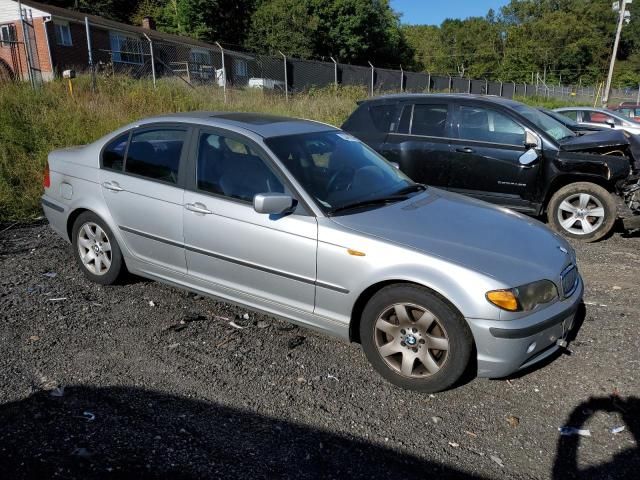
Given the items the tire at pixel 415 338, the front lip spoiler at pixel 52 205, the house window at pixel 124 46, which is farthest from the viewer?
Answer: the house window at pixel 124 46

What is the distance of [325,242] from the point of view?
140 inches

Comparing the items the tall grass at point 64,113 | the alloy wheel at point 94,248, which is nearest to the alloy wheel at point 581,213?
the alloy wheel at point 94,248

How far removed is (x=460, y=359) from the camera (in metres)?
3.22

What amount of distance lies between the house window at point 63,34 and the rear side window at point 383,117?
93.1ft

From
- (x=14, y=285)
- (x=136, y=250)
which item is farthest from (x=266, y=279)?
(x=14, y=285)

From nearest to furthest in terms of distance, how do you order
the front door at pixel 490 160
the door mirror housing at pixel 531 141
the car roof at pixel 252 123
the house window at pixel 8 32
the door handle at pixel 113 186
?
the car roof at pixel 252 123 < the door handle at pixel 113 186 < the door mirror housing at pixel 531 141 < the front door at pixel 490 160 < the house window at pixel 8 32

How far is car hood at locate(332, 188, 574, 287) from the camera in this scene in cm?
329

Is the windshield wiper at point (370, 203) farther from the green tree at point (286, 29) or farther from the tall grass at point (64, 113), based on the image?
the green tree at point (286, 29)

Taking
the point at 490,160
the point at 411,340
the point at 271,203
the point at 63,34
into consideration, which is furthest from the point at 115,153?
the point at 63,34

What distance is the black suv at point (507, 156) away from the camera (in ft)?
22.1

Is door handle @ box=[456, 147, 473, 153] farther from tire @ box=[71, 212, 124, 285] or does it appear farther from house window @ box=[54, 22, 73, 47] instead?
house window @ box=[54, 22, 73, 47]

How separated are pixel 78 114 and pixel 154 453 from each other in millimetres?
8749

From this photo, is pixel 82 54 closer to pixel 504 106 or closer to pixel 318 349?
pixel 504 106

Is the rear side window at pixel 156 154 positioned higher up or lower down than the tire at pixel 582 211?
higher up
